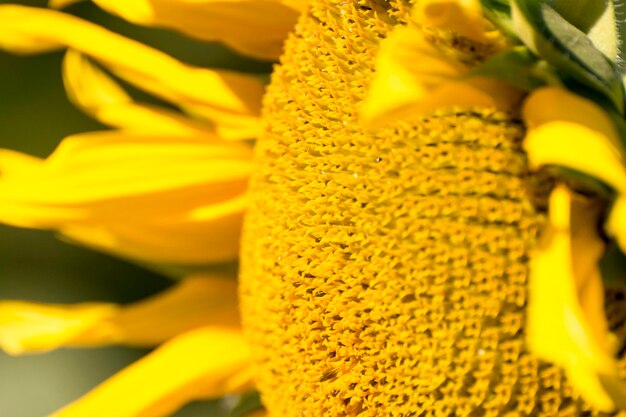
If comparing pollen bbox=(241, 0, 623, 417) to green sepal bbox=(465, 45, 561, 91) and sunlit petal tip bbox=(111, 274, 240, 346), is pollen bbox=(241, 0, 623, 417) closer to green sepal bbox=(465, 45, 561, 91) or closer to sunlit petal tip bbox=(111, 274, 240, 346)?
green sepal bbox=(465, 45, 561, 91)

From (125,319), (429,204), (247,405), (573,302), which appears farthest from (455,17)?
(125,319)

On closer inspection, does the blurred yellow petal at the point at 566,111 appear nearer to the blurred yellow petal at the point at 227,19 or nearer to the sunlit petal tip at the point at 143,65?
the blurred yellow petal at the point at 227,19

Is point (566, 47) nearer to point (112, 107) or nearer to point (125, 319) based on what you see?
point (112, 107)

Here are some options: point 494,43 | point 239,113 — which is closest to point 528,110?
point 494,43

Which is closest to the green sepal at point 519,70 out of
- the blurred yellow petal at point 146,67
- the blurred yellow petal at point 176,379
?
the blurred yellow petal at point 146,67

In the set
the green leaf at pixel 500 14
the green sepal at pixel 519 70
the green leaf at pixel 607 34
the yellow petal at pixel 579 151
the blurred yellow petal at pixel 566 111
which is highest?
the green leaf at pixel 500 14

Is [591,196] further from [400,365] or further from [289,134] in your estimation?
[289,134]
